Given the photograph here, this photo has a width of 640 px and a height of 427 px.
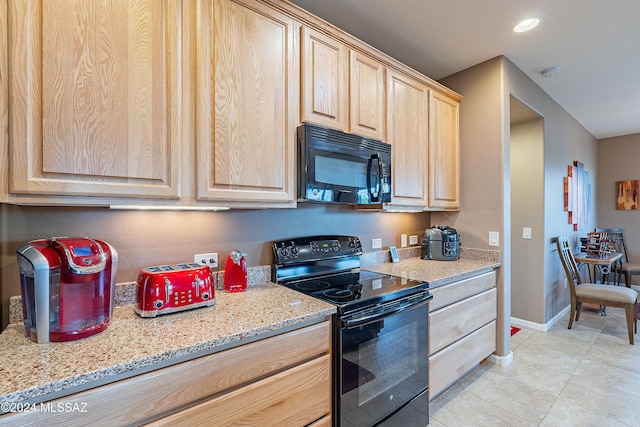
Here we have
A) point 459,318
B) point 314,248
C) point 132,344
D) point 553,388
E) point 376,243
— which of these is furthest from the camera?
point 376,243

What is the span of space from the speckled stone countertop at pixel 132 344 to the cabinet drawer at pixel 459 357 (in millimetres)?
1123

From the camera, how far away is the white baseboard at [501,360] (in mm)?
2564

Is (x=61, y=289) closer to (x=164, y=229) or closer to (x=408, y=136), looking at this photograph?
(x=164, y=229)

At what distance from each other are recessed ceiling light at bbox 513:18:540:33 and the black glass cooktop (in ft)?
6.70

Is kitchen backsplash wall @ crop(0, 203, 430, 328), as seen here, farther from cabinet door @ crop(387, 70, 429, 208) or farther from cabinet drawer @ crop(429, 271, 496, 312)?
cabinet drawer @ crop(429, 271, 496, 312)

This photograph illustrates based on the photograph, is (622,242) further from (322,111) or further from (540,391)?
(322,111)

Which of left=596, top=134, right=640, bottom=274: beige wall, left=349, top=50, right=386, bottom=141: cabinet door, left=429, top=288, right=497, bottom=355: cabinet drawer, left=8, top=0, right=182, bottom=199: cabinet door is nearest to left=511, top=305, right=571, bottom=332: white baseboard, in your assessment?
left=429, top=288, right=497, bottom=355: cabinet drawer

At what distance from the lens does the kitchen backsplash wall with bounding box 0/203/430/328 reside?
3.89ft

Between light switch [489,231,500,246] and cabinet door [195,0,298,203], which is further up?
cabinet door [195,0,298,203]

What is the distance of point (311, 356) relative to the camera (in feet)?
4.12

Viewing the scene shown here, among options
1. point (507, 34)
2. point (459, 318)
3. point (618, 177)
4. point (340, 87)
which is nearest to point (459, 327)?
point (459, 318)

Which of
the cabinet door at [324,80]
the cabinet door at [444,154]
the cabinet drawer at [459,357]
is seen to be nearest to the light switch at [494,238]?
A: the cabinet door at [444,154]

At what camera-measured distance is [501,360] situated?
2570 millimetres

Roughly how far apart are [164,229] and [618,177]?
7.09 metres
